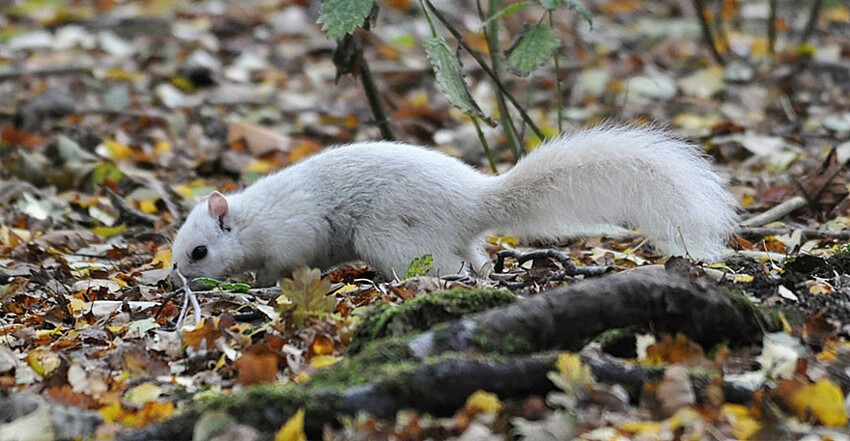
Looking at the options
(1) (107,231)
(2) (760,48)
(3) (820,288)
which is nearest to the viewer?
(3) (820,288)

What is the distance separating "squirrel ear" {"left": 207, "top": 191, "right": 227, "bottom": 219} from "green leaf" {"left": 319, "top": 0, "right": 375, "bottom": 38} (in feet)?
2.91

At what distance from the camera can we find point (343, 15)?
4469 mm

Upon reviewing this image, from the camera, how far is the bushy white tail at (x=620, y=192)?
411 cm

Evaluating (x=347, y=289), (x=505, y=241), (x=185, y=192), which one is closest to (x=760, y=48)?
(x=505, y=241)

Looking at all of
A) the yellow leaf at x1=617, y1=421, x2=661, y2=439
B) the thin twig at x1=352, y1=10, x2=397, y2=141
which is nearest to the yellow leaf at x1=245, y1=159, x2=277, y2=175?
the thin twig at x1=352, y1=10, x2=397, y2=141

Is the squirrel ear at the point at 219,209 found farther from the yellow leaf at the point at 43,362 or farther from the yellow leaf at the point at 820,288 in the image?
the yellow leaf at the point at 820,288

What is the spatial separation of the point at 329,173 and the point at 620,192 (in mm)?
1261

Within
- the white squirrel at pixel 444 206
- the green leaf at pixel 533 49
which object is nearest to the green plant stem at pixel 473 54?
the green leaf at pixel 533 49

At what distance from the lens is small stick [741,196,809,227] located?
5.20 metres

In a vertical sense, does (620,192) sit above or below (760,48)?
above

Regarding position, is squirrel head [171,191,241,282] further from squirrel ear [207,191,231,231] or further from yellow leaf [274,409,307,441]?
yellow leaf [274,409,307,441]

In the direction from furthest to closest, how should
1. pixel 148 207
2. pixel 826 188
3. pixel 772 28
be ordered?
pixel 772 28, pixel 148 207, pixel 826 188

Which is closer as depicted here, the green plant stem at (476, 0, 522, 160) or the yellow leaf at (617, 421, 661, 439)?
the yellow leaf at (617, 421, 661, 439)

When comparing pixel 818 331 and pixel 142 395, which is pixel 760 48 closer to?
pixel 818 331
